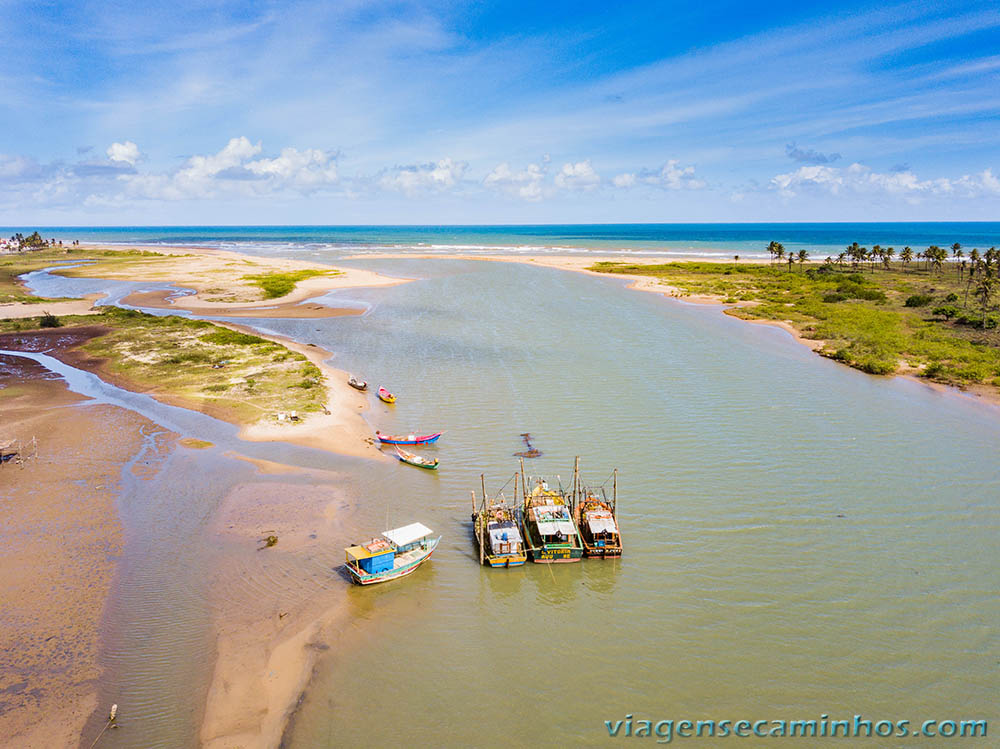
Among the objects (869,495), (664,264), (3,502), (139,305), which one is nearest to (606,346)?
(869,495)

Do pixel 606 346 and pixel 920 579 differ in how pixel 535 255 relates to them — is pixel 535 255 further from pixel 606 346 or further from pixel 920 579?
pixel 920 579

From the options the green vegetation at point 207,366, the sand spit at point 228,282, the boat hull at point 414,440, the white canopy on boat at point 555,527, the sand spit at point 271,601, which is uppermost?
the sand spit at point 228,282

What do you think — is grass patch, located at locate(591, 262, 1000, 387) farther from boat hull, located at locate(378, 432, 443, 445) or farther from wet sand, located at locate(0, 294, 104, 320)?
wet sand, located at locate(0, 294, 104, 320)

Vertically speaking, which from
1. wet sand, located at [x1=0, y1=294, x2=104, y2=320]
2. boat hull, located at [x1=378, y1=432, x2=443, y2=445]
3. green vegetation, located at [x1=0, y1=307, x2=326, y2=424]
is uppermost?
wet sand, located at [x1=0, y1=294, x2=104, y2=320]

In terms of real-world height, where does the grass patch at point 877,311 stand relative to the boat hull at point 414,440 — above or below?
above

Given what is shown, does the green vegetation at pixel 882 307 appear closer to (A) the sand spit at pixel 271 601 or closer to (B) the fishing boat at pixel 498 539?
(B) the fishing boat at pixel 498 539

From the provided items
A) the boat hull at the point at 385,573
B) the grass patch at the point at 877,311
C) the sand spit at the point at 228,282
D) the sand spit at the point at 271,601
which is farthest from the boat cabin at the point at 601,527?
the sand spit at the point at 228,282

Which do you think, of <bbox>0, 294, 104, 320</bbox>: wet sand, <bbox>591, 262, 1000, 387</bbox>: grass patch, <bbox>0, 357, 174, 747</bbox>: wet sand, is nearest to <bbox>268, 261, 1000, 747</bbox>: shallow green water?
<bbox>0, 357, 174, 747</bbox>: wet sand
